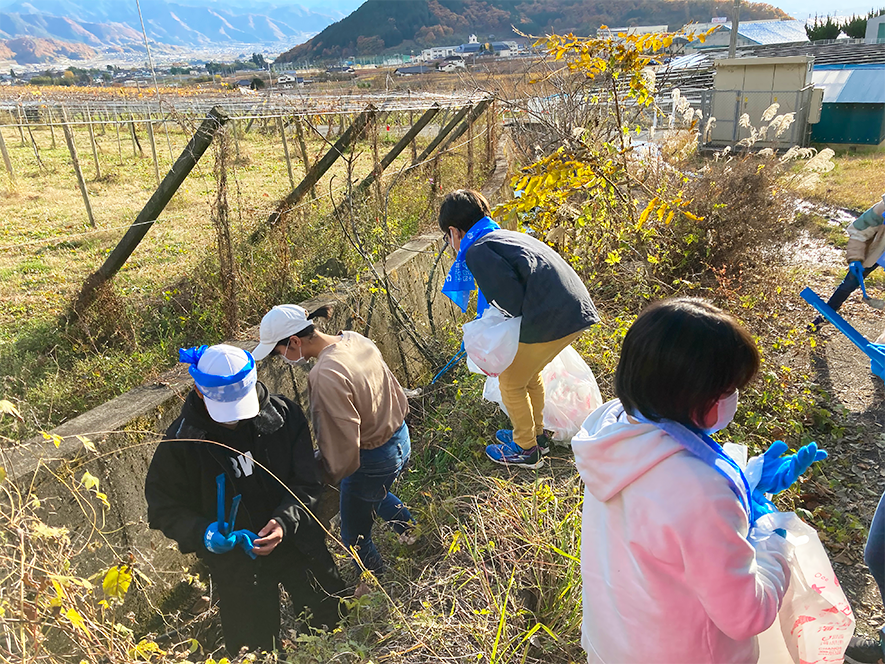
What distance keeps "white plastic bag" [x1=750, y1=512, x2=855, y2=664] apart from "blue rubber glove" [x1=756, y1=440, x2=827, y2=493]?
8cm

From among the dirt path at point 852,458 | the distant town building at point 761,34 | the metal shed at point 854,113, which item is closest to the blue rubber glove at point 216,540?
the dirt path at point 852,458

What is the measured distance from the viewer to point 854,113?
44.6ft

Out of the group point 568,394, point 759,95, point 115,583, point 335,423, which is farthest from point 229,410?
point 759,95

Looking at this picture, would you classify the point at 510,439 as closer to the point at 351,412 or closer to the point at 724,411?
the point at 351,412

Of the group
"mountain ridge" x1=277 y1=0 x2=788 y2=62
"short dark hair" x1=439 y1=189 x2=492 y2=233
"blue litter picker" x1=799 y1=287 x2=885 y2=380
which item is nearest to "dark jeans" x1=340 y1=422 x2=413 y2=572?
"short dark hair" x1=439 y1=189 x2=492 y2=233

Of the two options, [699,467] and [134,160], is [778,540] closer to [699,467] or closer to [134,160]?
[699,467]

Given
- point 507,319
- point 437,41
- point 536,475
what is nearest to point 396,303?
point 507,319

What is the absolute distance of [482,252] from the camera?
2.83 m

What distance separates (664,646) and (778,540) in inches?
15.0

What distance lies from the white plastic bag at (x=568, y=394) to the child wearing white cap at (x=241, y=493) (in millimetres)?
1379

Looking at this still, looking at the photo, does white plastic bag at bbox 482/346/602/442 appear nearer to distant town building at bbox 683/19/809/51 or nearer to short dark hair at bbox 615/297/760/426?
short dark hair at bbox 615/297/760/426

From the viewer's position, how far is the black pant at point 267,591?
7.91 feet

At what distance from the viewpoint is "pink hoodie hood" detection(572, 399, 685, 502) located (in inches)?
47.1

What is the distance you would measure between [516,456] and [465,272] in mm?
1130
